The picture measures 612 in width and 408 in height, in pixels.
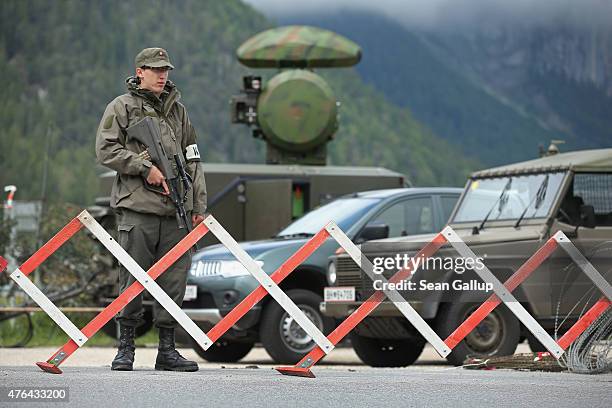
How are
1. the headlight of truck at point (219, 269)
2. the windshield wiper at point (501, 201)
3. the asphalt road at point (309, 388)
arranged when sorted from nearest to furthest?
the asphalt road at point (309, 388), the windshield wiper at point (501, 201), the headlight of truck at point (219, 269)

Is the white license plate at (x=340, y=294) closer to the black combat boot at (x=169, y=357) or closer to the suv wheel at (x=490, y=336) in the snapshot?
the suv wheel at (x=490, y=336)

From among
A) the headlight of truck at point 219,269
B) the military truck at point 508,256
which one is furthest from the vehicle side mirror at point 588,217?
the headlight of truck at point 219,269

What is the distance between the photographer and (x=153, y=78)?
32.6 feet

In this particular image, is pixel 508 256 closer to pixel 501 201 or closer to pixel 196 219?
pixel 501 201

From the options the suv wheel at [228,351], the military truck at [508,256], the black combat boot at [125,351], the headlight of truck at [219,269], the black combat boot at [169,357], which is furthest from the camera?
the suv wheel at [228,351]

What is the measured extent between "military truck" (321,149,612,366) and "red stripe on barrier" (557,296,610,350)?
12.6 inches

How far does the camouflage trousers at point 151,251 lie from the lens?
990cm

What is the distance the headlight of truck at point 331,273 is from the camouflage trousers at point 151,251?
4.07 metres

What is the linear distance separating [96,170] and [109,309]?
234 feet

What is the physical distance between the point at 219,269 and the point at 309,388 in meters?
5.93

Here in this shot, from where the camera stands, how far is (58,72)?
113250 mm

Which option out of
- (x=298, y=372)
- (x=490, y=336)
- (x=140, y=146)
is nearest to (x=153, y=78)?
(x=140, y=146)

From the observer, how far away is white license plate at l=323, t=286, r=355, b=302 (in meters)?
13.3

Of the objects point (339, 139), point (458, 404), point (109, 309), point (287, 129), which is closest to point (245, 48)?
point (287, 129)
